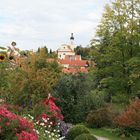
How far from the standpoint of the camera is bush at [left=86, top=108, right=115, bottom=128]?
→ 27.9 m

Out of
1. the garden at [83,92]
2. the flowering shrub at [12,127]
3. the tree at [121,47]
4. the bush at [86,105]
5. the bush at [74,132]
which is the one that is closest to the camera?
the flowering shrub at [12,127]

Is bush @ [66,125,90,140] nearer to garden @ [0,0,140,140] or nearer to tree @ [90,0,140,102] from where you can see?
garden @ [0,0,140,140]

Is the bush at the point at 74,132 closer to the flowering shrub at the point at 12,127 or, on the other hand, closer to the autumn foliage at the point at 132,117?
the autumn foliage at the point at 132,117

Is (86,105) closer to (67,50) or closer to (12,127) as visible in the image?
(12,127)

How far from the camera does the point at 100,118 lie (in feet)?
92.8

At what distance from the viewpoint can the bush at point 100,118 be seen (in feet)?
91.6

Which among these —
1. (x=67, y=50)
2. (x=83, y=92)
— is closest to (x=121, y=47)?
(x=83, y=92)

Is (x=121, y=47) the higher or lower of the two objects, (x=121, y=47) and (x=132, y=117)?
the higher

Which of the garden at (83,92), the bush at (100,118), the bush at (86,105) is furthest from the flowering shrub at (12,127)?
the bush at (86,105)

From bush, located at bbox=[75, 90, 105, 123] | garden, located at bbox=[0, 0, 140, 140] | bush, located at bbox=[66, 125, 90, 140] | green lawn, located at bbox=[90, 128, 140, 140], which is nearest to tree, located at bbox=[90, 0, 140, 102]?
garden, located at bbox=[0, 0, 140, 140]

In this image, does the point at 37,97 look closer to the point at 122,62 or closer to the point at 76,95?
the point at 76,95

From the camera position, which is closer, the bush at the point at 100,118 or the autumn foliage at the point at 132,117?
the autumn foliage at the point at 132,117

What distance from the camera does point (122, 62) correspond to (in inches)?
1321

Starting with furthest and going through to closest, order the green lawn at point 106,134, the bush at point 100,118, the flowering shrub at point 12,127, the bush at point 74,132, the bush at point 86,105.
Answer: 1. the bush at point 86,105
2. the bush at point 100,118
3. the green lawn at point 106,134
4. the bush at point 74,132
5. the flowering shrub at point 12,127
